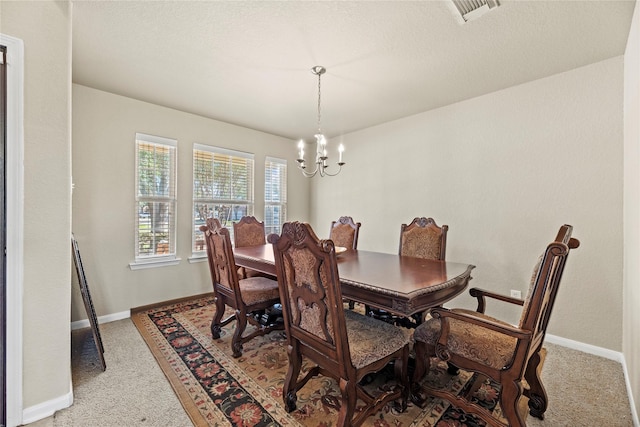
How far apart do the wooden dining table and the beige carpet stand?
918 millimetres

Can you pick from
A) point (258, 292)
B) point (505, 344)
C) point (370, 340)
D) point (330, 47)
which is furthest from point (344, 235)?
point (505, 344)

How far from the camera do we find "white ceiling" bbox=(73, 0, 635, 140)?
1863 millimetres

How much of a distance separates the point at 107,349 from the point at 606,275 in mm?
4446

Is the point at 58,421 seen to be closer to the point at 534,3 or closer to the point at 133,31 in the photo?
the point at 133,31

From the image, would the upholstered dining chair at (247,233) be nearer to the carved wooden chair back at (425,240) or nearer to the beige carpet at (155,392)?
the beige carpet at (155,392)

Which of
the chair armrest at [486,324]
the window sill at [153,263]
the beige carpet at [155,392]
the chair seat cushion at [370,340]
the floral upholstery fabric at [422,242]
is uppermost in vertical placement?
the floral upholstery fabric at [422,242]

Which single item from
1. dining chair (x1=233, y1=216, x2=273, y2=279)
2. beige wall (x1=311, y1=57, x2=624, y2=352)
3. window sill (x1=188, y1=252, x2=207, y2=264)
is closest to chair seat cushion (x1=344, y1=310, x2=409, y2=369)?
dining chair (x1=233, y1=216, x2=273, y2=279)

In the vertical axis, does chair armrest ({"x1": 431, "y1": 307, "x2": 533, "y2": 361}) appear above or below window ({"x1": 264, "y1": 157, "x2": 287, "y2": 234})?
below

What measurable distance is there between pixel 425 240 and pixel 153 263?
3259mm

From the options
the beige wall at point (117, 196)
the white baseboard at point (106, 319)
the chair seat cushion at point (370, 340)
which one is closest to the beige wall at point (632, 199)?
the chair seat cushion at point (370, 340)

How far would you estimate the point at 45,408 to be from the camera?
65.3 inches

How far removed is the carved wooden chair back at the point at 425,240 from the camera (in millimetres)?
2750

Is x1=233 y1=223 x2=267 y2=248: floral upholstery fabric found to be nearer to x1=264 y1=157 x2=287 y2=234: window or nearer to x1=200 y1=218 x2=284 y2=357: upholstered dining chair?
x1=200 y1=218 x2=284 y2=357: upholstered dining chair

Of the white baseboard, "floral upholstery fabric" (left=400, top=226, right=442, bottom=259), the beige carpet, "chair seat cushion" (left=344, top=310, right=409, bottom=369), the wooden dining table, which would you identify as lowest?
the beige carpet
